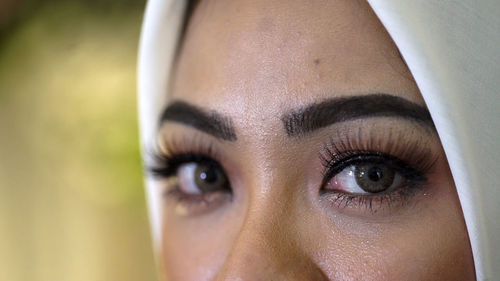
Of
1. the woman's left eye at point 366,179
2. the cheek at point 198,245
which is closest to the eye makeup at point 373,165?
the woman's left eye at point 366,179

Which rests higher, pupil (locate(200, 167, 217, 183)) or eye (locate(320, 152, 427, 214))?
pupil (locate(200, 167, 217, 183))

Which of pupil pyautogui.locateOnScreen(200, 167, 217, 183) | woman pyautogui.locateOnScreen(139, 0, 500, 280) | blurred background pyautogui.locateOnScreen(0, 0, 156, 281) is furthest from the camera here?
blurred background pyautogui.locateOnScreen(0, 0, 156, 281)

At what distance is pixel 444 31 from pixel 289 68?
198mm

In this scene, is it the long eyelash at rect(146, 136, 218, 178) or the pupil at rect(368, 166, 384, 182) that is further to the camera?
the long eyelash at rect(146, 136, 218, 178)

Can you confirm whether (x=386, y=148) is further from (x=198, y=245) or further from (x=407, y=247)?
(x=198, y=245)

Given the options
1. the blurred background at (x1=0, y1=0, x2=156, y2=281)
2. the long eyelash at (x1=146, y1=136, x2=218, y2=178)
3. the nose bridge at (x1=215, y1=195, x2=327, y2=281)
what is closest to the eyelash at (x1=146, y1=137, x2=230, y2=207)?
the long eyelash at (x1=146, y1=136, x2=218, y2=178)

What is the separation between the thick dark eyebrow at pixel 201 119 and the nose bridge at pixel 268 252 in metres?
0.12

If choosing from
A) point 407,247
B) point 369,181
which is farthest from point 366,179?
point 407,247

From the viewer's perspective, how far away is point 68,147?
108 inches

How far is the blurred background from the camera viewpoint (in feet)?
8.84

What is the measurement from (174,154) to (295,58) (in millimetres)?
295

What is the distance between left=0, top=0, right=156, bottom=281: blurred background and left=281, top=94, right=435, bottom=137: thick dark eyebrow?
Answer: 1850 mm

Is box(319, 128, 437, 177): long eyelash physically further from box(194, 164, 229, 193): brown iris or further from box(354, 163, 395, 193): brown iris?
box(194, 164, 229, 193): brown iris

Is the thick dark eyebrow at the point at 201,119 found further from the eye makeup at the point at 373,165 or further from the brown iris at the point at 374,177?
the brown iris at the point at 374,177
